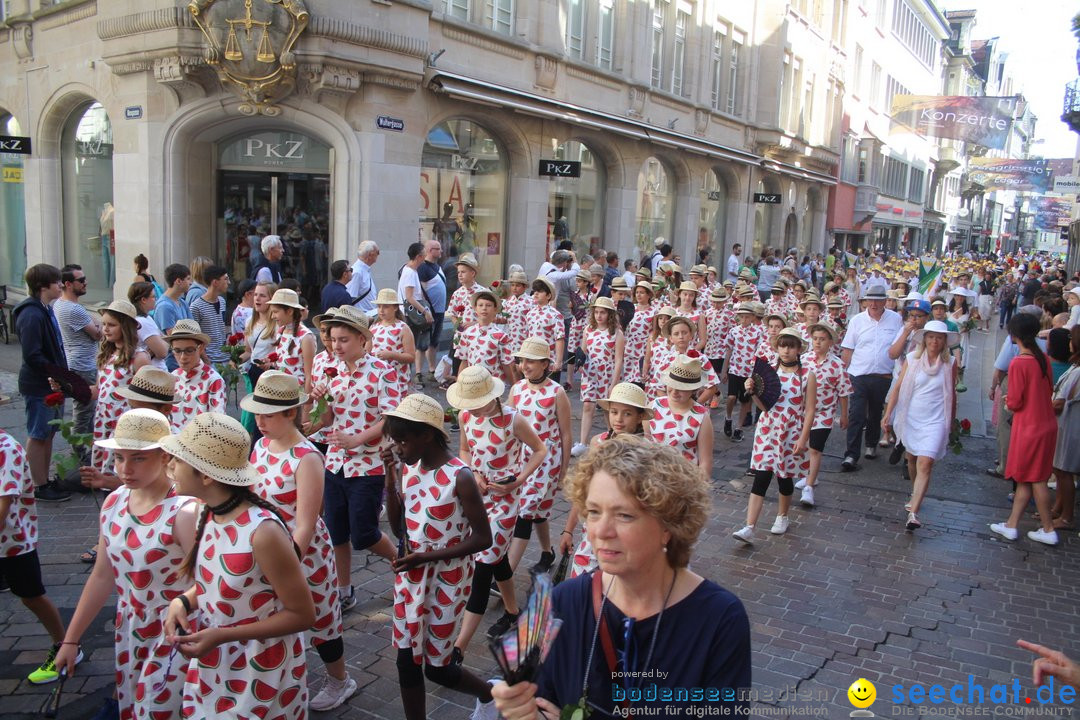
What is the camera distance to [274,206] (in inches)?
621

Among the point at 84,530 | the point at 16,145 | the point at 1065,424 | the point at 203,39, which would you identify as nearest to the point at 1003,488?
the point at 1065,424

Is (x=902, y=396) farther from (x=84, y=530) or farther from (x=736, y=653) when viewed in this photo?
(x=84, y=530)

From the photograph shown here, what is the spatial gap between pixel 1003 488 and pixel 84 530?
9.45m

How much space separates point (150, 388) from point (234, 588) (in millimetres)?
2289

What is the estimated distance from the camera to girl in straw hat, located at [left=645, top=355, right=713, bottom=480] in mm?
5805

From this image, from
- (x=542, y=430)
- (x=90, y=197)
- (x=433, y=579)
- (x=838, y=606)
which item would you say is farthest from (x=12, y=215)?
(x=838, y=606)

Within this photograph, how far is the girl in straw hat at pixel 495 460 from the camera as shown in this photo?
492 cm

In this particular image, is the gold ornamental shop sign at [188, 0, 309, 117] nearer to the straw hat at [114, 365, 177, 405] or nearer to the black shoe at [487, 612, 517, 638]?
the straw hat at [114, 365, 177, 405]

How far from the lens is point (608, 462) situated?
2.47m

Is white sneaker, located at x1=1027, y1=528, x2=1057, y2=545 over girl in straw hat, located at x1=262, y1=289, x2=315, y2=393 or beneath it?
beneath

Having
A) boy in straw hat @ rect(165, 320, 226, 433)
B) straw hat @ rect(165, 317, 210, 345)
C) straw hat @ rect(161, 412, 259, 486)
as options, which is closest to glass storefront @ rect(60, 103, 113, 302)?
straw hat @ rect(165, 317, 210, 345)

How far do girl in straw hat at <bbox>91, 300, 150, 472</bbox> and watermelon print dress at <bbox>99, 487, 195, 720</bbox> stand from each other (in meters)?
2.99

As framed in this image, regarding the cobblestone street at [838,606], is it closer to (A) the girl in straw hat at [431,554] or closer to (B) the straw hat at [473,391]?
(A) the girl in straw hat at [431,554]

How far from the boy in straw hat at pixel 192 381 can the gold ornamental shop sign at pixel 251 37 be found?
28.2 feet
